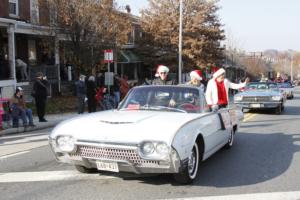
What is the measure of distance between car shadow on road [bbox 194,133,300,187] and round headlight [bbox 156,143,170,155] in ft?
3.52

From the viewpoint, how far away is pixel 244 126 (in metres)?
13.9

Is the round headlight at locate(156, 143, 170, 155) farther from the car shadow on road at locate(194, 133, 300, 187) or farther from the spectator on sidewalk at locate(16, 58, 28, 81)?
the spectator on sidewalk at locate(16, 58, 28, 81)

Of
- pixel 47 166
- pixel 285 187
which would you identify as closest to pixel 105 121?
pixel 47 166

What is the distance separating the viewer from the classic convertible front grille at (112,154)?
5.91m

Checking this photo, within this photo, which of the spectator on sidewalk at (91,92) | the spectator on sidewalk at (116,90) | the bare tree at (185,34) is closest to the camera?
the spectator on sidewalk at (91,92)

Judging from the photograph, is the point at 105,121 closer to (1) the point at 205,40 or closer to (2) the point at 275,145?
(2) the point at 275,145

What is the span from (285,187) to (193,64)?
107ft

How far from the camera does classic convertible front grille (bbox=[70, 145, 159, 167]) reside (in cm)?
591

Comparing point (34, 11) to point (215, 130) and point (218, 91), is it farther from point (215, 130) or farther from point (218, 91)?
point (215, 130)

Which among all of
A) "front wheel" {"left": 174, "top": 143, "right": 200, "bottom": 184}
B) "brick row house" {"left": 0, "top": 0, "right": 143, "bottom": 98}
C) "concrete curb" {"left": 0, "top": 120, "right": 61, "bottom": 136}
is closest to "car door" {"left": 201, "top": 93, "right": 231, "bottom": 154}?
"front wheel" {"left": 174, "top": 143, "right": 200, "bottom": 184}

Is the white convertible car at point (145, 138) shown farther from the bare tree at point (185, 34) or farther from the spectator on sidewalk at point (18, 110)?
the bare tree at point (185, 34)

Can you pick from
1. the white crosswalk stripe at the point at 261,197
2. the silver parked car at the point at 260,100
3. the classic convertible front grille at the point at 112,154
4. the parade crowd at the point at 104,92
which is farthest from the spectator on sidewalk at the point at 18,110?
the white crosswalk stripe at the point at 261,197

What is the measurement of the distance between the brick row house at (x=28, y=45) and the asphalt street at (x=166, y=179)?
42.9 feet

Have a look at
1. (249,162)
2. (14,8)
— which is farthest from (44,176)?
(14,8)
